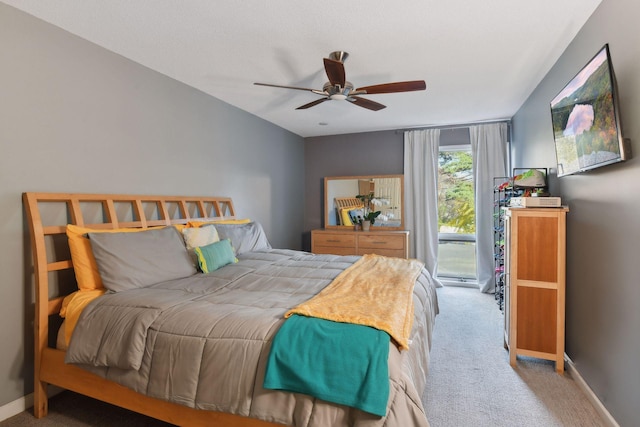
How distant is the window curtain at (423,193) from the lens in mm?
4828

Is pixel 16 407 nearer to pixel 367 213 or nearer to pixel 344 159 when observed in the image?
pixel 367 213

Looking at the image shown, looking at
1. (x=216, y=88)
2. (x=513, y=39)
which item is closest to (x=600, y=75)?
(x=513, y=39)

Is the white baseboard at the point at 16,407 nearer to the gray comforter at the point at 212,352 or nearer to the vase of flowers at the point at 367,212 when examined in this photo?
the gray comforter at the point at 212,352

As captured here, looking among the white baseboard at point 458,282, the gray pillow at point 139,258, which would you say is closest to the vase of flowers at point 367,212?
the white baseboard at point 458,282

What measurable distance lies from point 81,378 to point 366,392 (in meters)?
1.68

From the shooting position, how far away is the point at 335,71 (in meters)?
2.23

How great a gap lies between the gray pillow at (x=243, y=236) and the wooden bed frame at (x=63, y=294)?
71cm

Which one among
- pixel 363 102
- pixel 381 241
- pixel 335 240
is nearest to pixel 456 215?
pixel 381 241

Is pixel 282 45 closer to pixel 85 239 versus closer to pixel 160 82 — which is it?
pixel 160 82

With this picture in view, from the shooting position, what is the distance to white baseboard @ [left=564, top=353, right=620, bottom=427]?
177 centimetres

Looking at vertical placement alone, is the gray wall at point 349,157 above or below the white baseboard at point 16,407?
above

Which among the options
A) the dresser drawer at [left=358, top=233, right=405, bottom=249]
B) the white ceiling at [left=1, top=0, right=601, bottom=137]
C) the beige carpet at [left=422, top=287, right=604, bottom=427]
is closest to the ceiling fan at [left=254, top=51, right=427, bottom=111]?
the white ceiling at [left=1, top=0, right=601, bottom=137]

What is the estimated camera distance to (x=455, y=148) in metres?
4.87

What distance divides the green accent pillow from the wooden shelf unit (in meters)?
2.29
